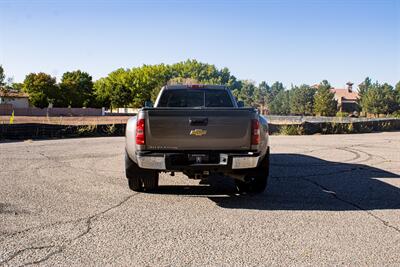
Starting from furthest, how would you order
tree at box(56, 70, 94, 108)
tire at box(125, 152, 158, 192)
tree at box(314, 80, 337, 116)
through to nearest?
tree at box(314, 80, 337, 116)
tree at box(56, 70, 94, 108)
tire at box(125, 152, 158, 192)

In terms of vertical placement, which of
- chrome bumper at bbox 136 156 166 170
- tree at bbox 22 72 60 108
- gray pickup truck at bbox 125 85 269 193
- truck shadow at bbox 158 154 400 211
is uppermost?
tree at bbox 22 72 60 108

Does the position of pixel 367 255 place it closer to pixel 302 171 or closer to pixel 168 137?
pixel 168 137

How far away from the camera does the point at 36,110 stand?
215 feet

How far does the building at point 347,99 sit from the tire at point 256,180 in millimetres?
117224

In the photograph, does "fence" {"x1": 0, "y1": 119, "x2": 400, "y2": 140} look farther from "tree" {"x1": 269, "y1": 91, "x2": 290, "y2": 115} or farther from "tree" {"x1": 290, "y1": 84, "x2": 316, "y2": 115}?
"tree" {"x1": 269, "y1": 91, "x2": 290, "y2": 115}

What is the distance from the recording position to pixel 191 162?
220 inches

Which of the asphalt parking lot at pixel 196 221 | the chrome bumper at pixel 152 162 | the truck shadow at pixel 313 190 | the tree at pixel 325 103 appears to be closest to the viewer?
the asphalt parking lot at pixel 196 221

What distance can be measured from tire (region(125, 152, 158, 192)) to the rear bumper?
0.37m

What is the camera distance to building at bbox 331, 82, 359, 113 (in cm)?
12482

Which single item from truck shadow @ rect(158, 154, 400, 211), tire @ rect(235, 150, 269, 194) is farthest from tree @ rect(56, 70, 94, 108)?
tire @ rect(235, 150, 269, 194)

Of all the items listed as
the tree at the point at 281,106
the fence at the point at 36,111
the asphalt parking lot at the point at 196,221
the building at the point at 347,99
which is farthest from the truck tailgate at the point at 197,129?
the tree at the point at 281,106

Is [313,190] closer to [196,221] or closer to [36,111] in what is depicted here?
[196,221]

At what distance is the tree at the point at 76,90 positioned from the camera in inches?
3241

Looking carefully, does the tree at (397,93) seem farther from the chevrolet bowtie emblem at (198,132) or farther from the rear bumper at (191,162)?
the chevrolet bowtie emblem at (198,132)
